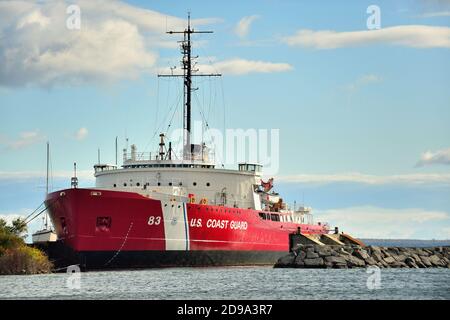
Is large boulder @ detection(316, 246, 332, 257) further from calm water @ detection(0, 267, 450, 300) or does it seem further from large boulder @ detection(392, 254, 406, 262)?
calm water @ detection(0, 267, 450, 300)

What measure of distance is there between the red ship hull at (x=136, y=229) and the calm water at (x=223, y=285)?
0.97 meters

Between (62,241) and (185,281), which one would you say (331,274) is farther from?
(62,241)

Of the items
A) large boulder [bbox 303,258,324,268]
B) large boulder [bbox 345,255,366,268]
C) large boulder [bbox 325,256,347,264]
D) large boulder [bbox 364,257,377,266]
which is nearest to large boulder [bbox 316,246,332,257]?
large boulder [bbox 325,256,347,264]

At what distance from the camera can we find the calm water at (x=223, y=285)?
112 feet

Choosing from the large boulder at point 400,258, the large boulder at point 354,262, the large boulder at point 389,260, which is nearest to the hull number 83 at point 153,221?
the large boulder at point 354,262

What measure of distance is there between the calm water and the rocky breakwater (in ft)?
15.1

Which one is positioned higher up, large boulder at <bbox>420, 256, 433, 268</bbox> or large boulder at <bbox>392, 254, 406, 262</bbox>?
large boulder at <bbox>392, 254, 406, 262</bbox>

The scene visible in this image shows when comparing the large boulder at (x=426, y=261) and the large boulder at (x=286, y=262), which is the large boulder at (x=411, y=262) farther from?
the large boulder at (x=286, y=262)

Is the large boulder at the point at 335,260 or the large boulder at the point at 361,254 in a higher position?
the large boulder at the point at 361,254

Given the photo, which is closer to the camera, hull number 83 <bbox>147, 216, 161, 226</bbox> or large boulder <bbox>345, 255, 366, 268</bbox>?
hull number 83 <bbox>147, 216, 161, 226</bbox>

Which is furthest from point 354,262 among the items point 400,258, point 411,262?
point 411,262

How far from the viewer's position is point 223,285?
3794 cm

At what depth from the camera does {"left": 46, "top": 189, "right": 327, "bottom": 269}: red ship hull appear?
44344 mm
